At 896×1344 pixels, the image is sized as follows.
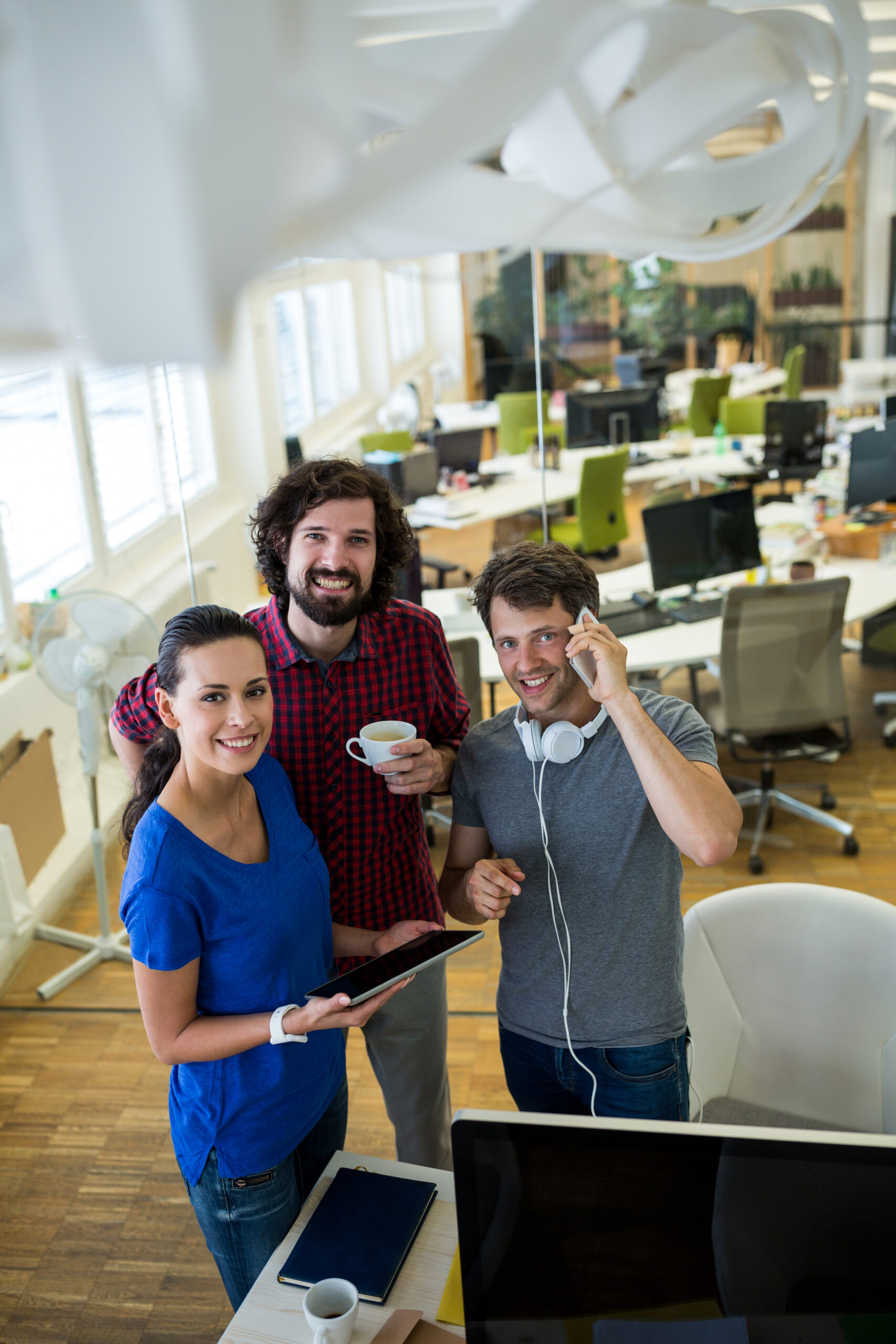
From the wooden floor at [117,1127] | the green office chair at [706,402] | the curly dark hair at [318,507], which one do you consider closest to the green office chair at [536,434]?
the green office chair at [706,402]

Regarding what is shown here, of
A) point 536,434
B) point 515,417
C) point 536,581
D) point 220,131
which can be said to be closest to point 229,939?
point 536,581

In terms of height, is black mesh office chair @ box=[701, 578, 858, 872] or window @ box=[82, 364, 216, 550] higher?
window @ box=[82, 364, 216, 550]

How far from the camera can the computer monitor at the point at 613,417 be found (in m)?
7.87

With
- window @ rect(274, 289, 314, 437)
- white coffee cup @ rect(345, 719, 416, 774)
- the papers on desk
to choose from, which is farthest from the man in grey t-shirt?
window @ rect(274, 289, 314, 437)

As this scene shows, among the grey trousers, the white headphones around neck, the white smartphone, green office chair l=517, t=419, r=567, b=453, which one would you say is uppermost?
the white smartphone

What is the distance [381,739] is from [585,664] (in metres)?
0.38

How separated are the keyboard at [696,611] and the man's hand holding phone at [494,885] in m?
3.03

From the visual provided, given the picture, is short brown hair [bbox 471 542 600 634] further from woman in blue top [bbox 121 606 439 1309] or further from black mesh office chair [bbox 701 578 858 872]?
black mesh office chair [bbox 701 578 858 872]

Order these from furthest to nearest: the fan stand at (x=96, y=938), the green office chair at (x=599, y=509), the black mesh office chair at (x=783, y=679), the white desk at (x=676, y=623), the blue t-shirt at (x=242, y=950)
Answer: the green office chair at (x=599, y=509)
the white desk at (x=676, y=623)
the black mesh office chair at (x=783, y=679)
the fan stand at (x=96, y=938)
the blue t-shirt at (x=242, y=950)

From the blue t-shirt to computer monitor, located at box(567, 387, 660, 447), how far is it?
6.62 m

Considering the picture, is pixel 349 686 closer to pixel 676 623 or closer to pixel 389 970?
pixel 389 970

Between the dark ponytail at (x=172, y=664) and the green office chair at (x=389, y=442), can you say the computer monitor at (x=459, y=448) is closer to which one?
the green office chair at (x=389, y=442)

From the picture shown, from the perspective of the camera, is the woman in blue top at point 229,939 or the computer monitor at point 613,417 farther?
the computer monitor at point 613,417

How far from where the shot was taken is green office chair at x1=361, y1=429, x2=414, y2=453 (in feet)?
24.3
